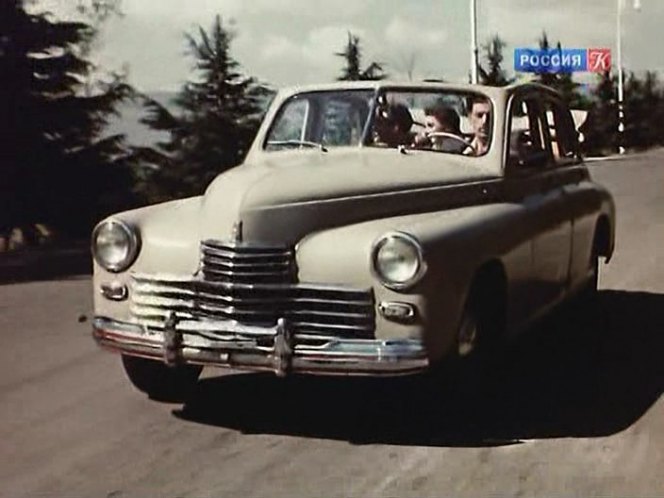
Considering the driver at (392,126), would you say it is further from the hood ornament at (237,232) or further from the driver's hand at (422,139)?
the hood ornament at (237,232)

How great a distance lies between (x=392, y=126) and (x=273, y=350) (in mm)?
2175

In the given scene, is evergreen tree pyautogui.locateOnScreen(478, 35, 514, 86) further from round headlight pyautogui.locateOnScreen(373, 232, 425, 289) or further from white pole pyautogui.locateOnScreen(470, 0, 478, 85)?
round headlight pyautogui.locateOnScreen(373, 232, 425, 289)

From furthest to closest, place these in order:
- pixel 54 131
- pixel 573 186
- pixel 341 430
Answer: pixel 54 131 < pixel 573 186 < pixel 341 430

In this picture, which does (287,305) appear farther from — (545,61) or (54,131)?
(545,61)

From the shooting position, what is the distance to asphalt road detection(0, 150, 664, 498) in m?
5.39

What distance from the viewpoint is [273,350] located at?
5.91 m

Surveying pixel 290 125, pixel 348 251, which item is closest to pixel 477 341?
pixel 348 251

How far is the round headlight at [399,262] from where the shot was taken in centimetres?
592

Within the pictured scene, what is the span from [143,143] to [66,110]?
194 centimetres

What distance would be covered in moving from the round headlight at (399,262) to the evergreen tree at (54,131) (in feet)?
58.1

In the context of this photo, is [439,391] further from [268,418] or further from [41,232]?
[41,232]

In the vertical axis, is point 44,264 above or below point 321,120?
below

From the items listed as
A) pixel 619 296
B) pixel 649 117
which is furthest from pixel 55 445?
pixel 649 117

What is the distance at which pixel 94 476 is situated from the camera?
5.49 m
